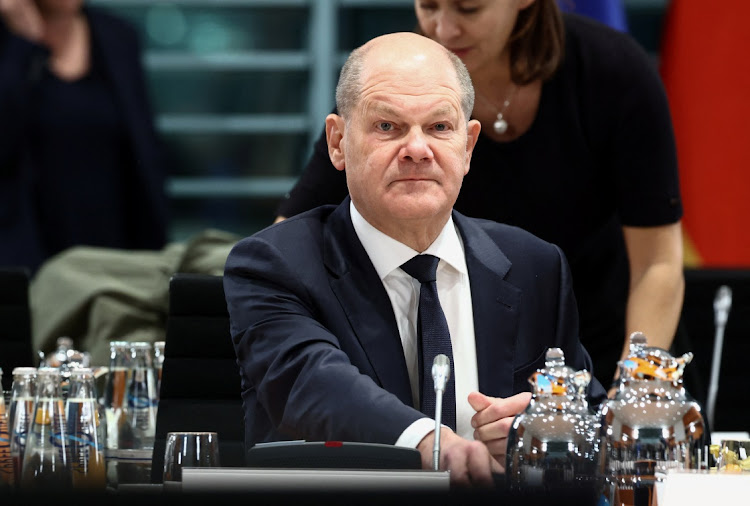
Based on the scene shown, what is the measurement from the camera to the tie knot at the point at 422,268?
6.36 ft

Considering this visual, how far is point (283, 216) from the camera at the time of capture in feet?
8.23

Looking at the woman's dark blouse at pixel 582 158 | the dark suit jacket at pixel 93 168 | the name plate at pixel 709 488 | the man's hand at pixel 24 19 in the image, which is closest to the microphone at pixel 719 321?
the woman's dark blouse at pixel 582 158

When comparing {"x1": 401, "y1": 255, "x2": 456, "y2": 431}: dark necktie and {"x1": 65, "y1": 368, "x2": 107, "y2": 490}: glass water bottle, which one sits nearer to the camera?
{"x1": 65, "y1": 368, "x2": 107, "y2": 490}: glass water bottle

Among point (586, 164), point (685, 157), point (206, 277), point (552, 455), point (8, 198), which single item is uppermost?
point (685, 157)

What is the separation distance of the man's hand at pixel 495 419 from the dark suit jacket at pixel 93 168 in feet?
10.3

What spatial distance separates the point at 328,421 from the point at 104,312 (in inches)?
85.1

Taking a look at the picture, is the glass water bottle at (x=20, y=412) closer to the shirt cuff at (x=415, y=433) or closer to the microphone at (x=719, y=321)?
the shirt cuff at (x=415, y=433)

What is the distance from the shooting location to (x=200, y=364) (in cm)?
251

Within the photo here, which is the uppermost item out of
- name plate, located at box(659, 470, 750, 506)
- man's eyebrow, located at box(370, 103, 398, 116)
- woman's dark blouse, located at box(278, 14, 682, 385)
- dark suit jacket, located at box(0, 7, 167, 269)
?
dark suit jacket, located at box(0, 7, 167, 269)

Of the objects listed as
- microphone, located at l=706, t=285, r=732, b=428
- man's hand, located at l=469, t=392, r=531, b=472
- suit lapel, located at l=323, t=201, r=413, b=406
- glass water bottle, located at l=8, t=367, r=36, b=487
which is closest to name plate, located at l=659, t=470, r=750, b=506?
man's hand, located at l=469, t=392, r=531, b=472

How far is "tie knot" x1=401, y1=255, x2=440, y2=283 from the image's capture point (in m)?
1.94

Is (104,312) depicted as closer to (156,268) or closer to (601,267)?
(156,268)

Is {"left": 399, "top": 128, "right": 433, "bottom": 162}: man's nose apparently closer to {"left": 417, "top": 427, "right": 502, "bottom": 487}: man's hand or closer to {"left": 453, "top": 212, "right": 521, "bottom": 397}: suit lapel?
{"left": 453, "top": 212, "right": 521, "bottom": 397}: suit lapel

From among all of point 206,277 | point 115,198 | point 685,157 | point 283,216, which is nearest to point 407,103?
point 283,216
